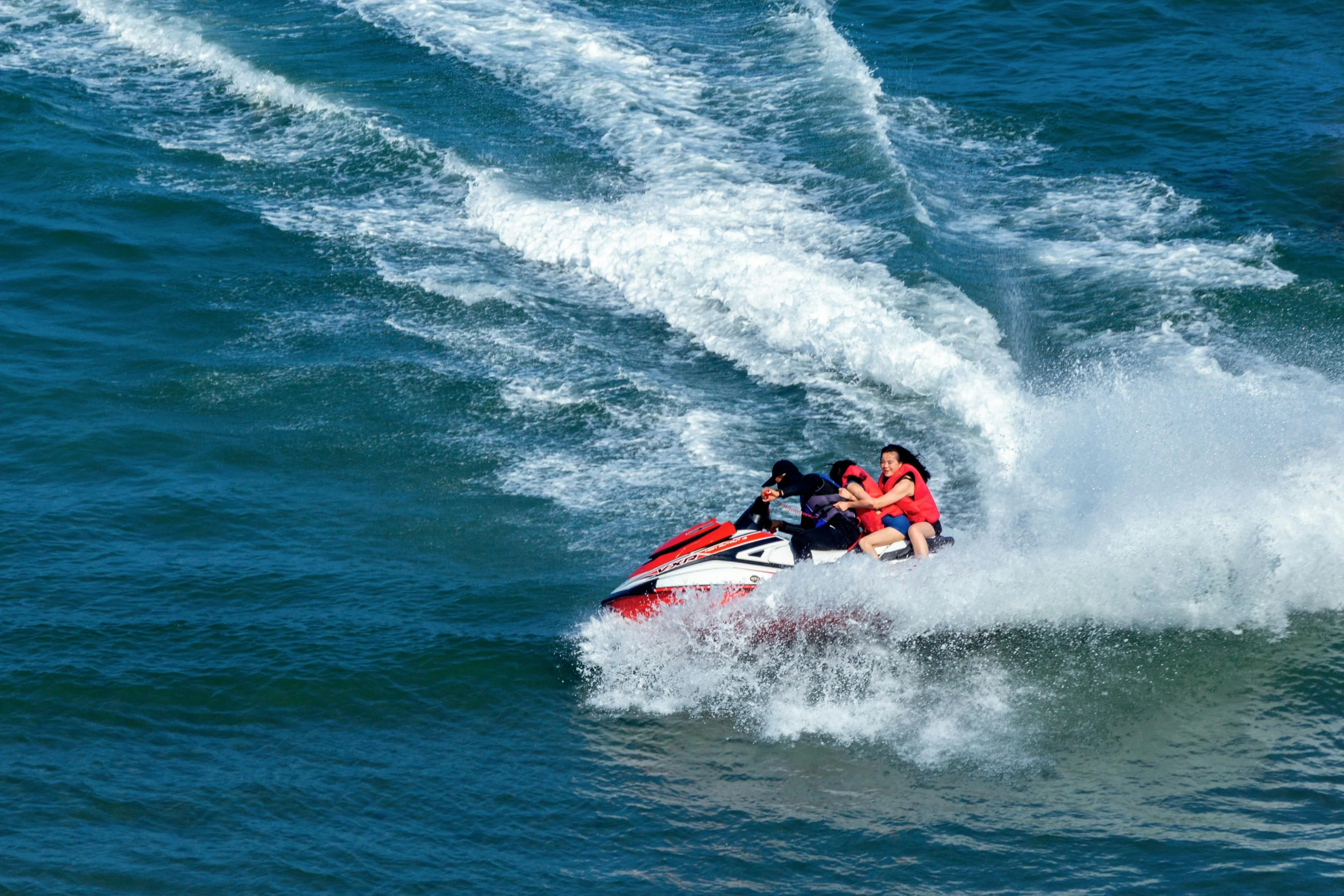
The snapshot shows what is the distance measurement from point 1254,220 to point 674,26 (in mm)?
11413

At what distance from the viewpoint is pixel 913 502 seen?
37.8 feet

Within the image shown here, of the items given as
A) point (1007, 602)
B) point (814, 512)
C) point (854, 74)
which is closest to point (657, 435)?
point (814, 512)

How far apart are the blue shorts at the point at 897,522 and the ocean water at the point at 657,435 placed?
0.41m

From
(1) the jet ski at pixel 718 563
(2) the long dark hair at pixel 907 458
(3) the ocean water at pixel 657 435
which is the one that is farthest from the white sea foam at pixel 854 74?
(1) the jet ski at pixel 718 563

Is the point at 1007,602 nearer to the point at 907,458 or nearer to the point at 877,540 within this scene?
the point at 877,540

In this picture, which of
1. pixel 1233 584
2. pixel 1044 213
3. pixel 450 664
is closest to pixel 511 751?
pixel 450 664

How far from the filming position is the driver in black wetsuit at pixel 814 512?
11.4m

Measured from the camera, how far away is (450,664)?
456 inches

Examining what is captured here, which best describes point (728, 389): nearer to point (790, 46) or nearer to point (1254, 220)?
point (1254, 220)

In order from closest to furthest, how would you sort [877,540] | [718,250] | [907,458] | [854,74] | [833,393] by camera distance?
[877,540]
[907,458]
[833,393]
[718,250]
[854,74]

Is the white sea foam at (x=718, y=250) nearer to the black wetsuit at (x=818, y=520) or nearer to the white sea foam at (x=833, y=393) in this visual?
the white sea foam at (x=833, y=393)

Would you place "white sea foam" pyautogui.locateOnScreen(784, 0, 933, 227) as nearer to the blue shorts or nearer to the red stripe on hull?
the blue shorts

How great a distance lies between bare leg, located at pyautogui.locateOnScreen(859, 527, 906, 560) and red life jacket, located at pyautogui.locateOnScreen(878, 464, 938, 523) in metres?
0.18

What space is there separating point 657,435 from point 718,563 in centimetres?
447
